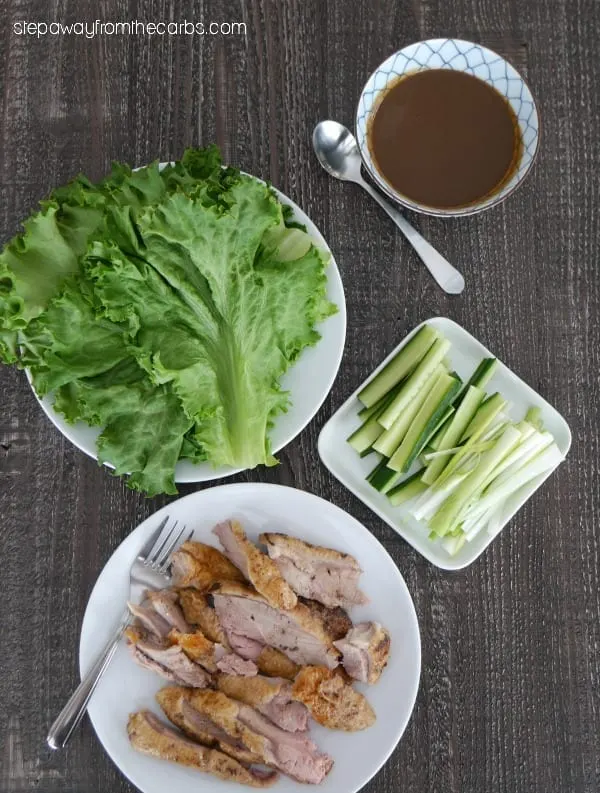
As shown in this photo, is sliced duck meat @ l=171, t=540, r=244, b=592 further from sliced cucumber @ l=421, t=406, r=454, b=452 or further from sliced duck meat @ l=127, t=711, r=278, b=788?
sliced cucumber @ l=421, t=406, r=454, b=452

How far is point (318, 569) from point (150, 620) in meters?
0.52

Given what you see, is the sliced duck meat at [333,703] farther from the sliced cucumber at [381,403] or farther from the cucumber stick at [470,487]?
the sliced cucumber at [381,403]

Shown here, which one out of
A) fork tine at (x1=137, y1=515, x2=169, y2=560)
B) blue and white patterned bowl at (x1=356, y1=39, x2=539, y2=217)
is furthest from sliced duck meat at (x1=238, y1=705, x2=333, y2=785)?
blue and white patterned bowl at (x1=356, y1=39, x2=539, y2=217)

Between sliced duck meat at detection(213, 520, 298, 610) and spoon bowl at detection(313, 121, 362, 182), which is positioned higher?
spoon bowl at detection(313, 121, 362, 182)

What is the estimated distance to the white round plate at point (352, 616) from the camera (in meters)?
2.24

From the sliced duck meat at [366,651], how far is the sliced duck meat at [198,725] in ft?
1.26

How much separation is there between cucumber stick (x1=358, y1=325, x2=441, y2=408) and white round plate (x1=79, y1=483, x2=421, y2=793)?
0.36m

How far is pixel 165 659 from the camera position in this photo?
2.24 meters

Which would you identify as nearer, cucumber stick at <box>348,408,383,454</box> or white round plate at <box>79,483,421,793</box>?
white round plate at <box>79,483,421,793</box>

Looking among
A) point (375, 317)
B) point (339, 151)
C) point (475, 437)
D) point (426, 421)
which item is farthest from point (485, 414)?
point (339, 151)

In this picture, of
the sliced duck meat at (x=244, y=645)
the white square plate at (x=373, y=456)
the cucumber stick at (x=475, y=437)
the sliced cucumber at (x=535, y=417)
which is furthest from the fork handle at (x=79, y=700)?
the sliced cucumber at (x=535, y=417)

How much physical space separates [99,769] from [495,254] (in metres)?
2.05

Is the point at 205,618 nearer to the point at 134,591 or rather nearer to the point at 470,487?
the point at 134,591

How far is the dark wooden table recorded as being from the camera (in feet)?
7.77
